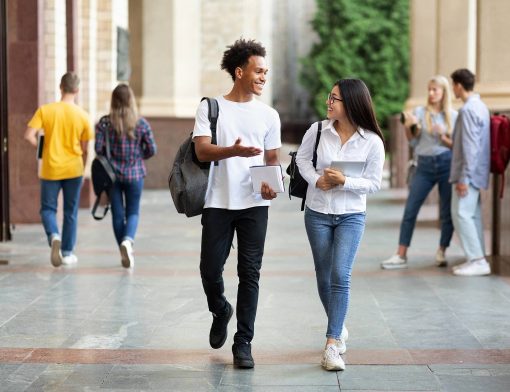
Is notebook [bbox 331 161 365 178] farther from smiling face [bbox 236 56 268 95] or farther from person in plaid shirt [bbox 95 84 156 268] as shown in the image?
person in plaid shirt [bbox 95 84 156 268]

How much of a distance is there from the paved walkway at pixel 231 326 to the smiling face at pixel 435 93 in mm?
1614

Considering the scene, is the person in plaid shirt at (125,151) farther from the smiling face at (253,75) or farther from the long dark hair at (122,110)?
the smiling face at (253,75)

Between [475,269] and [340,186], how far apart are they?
434cm

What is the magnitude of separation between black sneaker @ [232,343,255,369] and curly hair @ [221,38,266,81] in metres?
1.56

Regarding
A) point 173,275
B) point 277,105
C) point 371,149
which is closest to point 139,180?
point 173,275

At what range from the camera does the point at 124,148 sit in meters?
10.9

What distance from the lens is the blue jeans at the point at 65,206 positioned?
1131cm

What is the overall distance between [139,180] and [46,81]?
5.21 m

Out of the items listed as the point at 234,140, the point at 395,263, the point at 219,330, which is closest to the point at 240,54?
the point at 234,140

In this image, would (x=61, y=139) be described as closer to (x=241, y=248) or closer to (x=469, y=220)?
(x=469, y=220)

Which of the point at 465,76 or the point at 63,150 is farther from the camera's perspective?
the point at 63,150

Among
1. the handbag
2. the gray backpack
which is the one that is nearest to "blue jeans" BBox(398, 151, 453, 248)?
the handbag

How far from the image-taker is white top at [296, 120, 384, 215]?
22.5 ft

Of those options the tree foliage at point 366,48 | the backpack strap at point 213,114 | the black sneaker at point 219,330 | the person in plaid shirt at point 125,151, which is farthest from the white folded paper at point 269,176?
the tree foliage at point 366,48
